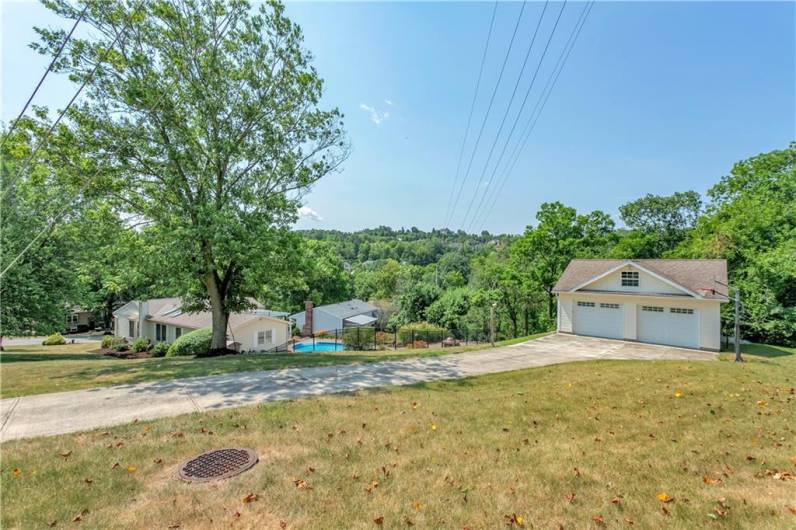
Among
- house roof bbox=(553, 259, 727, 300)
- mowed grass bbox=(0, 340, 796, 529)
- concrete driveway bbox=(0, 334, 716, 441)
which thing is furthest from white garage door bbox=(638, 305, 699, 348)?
mowed grass bbox=(0, 340, 796, 529)

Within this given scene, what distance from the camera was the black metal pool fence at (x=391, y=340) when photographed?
25641mm

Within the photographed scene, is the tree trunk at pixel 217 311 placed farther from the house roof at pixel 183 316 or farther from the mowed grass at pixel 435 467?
the mowed grass at pixel 435 467

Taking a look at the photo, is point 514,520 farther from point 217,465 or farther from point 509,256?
point 509,256

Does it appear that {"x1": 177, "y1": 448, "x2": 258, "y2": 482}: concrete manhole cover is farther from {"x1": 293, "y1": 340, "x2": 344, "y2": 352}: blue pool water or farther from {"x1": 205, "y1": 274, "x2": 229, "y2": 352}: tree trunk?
{"x1": 293, "y1": 340, "x2": 344, "y2": 352}: blue pool water

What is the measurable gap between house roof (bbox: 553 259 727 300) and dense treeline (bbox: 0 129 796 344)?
5102mm

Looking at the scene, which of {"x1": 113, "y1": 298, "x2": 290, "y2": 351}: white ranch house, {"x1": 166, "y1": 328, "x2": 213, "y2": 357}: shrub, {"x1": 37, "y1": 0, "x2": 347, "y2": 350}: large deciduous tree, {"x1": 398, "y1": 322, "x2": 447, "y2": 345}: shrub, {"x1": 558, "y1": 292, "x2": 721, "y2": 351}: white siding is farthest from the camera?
{"x1": 398, "y1": 322, "x2": 447, "y2": 345}: shrub

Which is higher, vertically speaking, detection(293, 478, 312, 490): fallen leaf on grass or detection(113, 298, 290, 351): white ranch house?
detection(293, 478, 312, 490): fallen leaf on grass

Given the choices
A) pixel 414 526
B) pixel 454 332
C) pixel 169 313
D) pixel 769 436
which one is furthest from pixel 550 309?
pixel 169 313

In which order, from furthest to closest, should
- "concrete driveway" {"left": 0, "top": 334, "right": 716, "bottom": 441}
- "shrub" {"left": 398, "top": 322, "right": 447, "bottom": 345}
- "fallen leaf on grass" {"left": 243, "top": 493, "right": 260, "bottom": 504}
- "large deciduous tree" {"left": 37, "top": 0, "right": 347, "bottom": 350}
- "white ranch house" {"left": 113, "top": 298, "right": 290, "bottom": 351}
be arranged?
"shrub" {"left": 398, "top": 322, "right": 447, "bottom": 345}
"white ranch house" {"left": 113, "top": 298, "right": 290, "bottom": 351}
"large deciduous tree" {"left": 37, "top": 0, "right": 347, "bottom": 350}
"concrete driveway" {"left": 0, "top": 334, "right": 716, "bottom": 441}
"fallen leaf on grass" {"left": 243, "top": 493, "right": 260, "bottom": 504}

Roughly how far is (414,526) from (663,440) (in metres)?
4.16

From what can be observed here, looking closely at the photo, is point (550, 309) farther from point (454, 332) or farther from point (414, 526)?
point (414, 526)

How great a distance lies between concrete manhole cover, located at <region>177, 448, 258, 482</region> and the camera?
13.0 feet

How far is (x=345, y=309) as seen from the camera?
1606 inches

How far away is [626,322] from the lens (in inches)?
685
